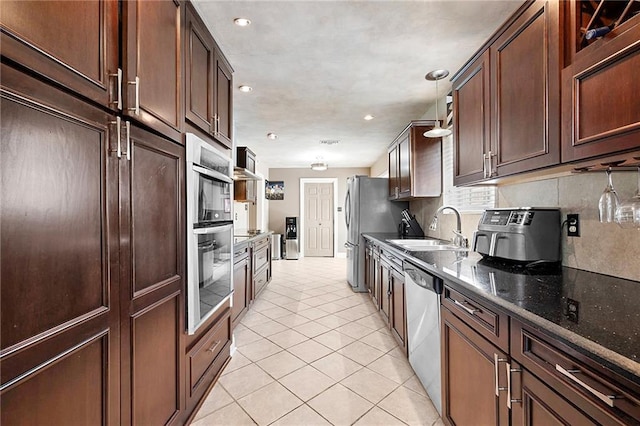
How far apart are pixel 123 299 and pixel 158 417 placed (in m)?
0.67

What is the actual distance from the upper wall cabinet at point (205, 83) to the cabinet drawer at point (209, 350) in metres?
1.34

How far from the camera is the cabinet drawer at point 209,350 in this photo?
1.74 meters

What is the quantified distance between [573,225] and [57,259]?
88.2 inches

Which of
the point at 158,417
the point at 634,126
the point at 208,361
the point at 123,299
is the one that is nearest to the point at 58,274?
the point at 123,299

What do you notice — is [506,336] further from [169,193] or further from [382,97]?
[382,97]

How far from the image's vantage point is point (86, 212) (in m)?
0.96

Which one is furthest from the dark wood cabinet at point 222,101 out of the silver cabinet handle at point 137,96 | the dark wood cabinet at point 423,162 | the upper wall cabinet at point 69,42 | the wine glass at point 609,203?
the wine glass at point 609,203

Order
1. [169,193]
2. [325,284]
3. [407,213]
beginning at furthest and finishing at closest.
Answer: [325,284], [407,213], [169,193]

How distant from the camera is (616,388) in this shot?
653 millimetres

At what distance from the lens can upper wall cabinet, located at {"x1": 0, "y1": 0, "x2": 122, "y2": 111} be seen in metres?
0.73

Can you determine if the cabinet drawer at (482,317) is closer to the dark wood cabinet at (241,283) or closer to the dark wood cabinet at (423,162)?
the dark wood cabinet at (423,162)

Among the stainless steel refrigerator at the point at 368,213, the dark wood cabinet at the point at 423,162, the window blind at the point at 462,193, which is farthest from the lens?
the stainless steel refrigerator at the point at 368,213

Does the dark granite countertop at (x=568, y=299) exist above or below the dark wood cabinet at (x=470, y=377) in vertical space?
above

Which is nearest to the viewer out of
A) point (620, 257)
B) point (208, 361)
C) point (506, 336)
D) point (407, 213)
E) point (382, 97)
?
point (506, 336)
